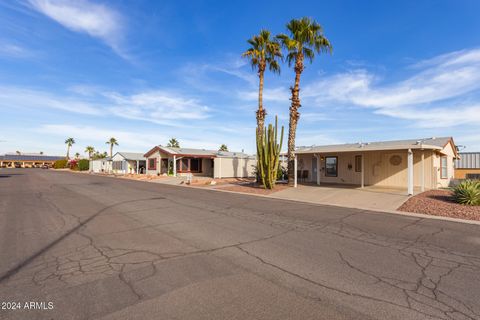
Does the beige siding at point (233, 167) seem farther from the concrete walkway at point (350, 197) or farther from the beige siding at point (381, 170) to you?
the concrete walkway at point (350, 197)

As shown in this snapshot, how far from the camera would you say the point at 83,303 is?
11.7ft

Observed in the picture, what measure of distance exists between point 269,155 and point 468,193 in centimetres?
1060

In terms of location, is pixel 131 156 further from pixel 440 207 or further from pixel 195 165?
pixel 440 207

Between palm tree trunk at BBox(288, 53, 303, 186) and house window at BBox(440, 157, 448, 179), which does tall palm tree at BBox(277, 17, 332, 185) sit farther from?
house window at BBox(440, 157, 448, 179)

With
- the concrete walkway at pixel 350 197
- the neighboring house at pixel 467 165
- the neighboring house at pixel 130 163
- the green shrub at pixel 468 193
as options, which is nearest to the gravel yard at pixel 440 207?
the green shrub at pixel 468 193

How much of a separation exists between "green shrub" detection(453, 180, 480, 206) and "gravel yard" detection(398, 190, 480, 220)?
0.34 m

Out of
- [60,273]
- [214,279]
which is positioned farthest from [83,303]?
[214,279]

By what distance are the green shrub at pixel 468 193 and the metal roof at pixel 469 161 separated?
84.5 feet

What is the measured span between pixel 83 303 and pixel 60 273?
4.61ft

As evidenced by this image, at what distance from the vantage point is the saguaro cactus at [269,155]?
18.6 m

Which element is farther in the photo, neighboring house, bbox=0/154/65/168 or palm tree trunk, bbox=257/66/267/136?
neighboring house, bbox=0/154/65/168

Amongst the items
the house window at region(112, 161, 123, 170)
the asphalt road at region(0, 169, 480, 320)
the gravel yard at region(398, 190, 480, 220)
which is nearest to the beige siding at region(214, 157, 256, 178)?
the gravel yard at region(398, 190, 480, 220)

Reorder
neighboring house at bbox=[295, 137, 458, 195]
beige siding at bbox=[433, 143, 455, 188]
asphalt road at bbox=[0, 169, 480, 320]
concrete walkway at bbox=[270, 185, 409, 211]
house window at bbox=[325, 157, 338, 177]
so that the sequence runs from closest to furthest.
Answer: asphalt road at bbox=[0, 169, 480, 320] → concrete walkway at bbox=[270, 185, 409, 211] → neighboring house at bbox=[295, 137, 458, 195] → beige siding at bbox=[433, 143, 455, 188] → house window at bbox=[325, 157, 338, 177]

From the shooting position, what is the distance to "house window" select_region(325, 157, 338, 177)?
21.7 m
